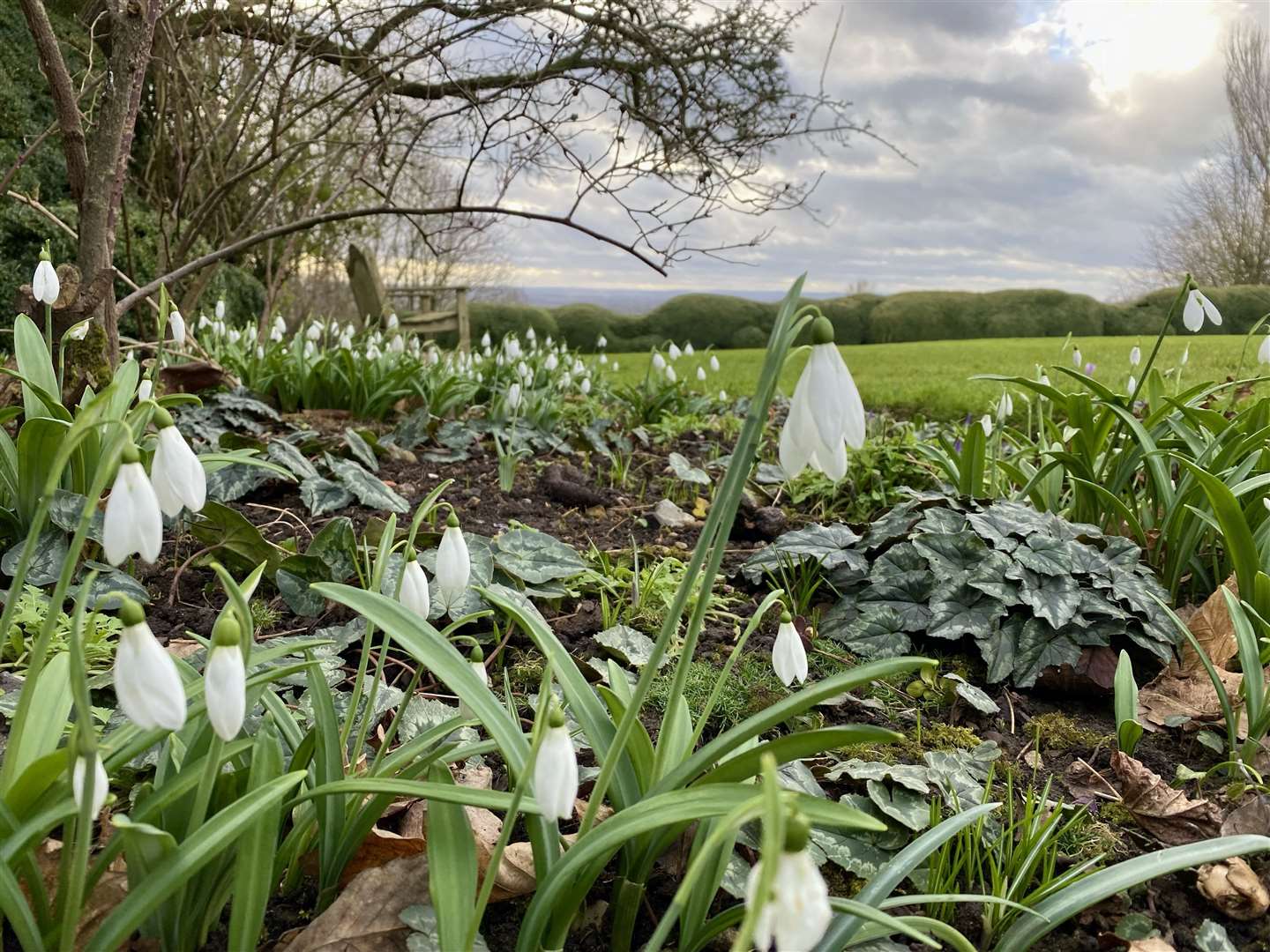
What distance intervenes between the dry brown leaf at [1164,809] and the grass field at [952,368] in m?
3.71

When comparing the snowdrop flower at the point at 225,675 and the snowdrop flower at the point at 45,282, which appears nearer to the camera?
the snowdrop flower at the point at 225,675

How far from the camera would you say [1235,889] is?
1.76 metres

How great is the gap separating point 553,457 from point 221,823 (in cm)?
403

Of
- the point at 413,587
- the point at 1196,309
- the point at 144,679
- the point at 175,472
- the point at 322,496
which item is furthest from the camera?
the point at 322,496

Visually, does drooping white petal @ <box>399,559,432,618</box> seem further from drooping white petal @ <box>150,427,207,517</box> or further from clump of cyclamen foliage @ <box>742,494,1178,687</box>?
clump of cyclamen foliage @ <box>742,494,1178,687</box>

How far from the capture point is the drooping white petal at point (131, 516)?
1.15 metres

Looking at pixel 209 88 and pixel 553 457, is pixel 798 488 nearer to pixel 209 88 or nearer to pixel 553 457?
pixel 553 457

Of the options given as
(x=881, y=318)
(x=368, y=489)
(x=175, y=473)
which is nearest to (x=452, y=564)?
(x=175, y=473)

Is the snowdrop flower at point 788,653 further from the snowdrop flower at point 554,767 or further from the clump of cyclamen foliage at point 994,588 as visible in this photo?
the clump of cyclamen foliage at point 994,588

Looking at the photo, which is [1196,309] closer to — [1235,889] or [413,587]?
[1235,889]

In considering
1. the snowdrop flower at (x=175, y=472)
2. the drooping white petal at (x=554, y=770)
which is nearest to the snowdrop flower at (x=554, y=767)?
the drooping white petal at (x=554, y=770)

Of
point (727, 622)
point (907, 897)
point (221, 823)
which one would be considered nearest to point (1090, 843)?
point (907, 897)

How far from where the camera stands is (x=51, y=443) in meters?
2.68

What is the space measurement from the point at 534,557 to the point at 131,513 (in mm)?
1778
